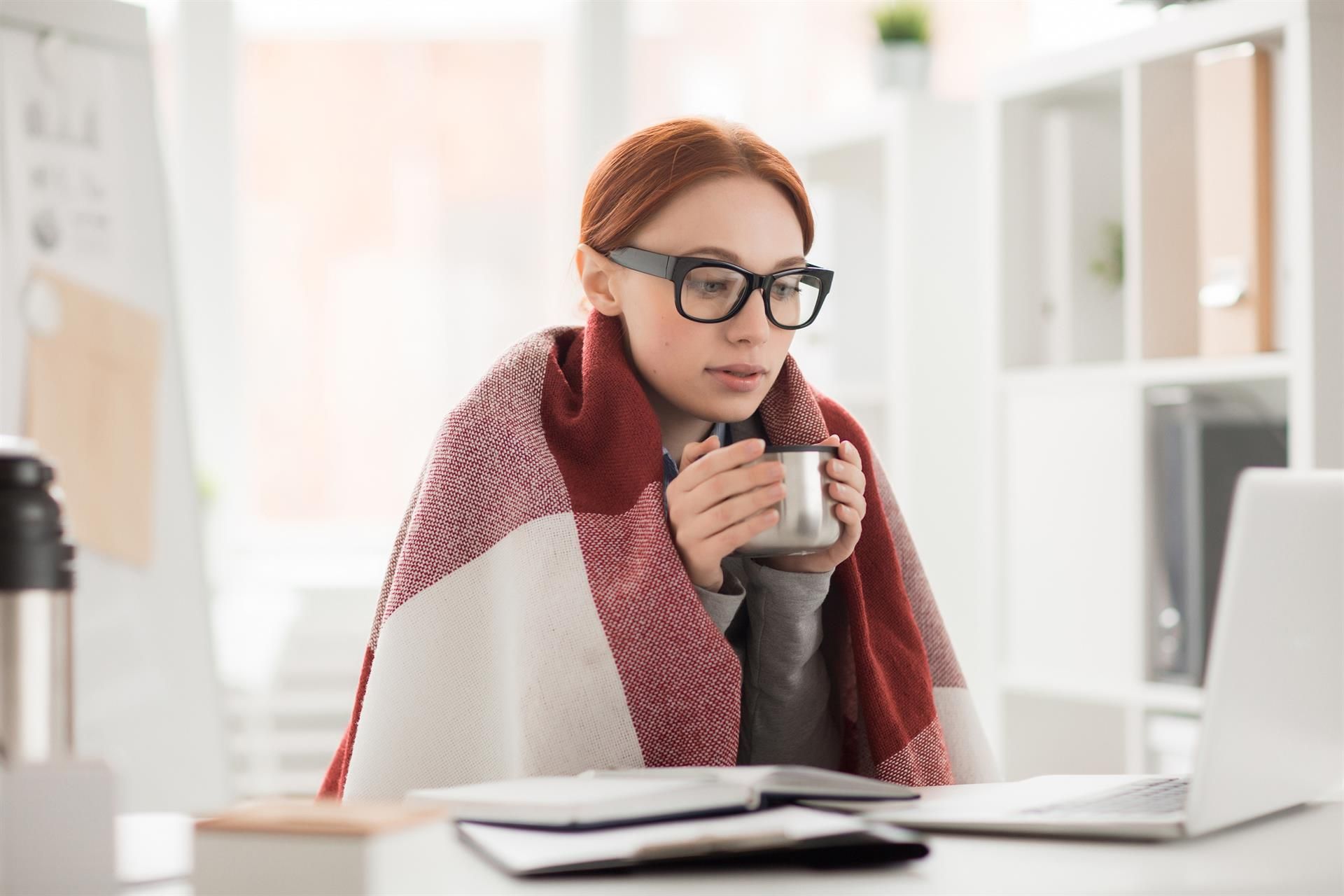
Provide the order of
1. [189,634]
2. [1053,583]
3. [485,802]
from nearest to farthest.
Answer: [485,802]
[189,634]
[1053,583]

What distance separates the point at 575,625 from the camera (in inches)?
49.0

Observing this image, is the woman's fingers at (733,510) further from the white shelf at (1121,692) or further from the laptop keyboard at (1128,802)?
the white shelf at (1121,692)

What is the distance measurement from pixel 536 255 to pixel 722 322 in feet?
8.56

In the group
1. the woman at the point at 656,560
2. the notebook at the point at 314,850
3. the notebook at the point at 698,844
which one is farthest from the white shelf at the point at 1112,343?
the notebook at the point at 314,850

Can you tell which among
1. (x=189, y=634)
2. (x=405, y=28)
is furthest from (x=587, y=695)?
(x=405, y=28)

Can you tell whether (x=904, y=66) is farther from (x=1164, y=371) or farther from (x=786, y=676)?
(x=786, y=676)

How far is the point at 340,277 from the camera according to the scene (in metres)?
3.77

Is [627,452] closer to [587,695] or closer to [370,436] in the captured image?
[587,695]

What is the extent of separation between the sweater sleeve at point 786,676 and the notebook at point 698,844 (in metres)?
0.47

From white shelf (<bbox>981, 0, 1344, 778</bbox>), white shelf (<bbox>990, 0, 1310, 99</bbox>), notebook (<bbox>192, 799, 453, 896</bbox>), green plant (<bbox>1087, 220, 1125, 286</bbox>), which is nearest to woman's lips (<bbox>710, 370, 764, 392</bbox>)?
notebook (<bbox>192, 799, 453, 896</bbox>)

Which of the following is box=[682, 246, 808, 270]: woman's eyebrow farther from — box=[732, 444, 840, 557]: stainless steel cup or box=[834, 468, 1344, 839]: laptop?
box=[834, 468, 1344, 839]: laptop

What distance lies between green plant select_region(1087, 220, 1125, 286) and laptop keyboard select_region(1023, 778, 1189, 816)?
1.65 m

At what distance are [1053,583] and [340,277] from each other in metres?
2.15

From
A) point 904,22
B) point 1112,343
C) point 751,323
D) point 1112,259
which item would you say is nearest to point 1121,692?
point 1112,343
